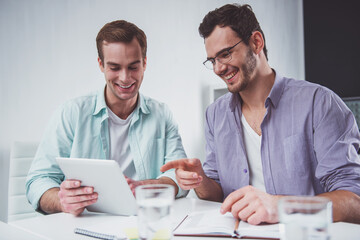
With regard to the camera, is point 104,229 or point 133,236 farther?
point 104,229

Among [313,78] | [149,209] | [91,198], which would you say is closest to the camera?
[149,209]

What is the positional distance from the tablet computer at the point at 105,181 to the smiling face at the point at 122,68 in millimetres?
685

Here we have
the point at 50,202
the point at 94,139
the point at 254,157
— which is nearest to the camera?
the point at 50,202

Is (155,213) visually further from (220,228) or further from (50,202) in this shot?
(50,202)

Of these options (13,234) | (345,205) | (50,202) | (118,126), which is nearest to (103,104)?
(118,126)

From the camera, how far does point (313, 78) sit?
3971 mm

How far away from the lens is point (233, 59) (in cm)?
149

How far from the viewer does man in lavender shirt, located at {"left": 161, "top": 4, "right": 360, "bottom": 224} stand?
3.97ft

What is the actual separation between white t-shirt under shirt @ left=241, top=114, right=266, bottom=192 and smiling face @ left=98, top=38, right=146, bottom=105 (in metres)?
0.67

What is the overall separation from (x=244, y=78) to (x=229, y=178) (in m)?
0.50

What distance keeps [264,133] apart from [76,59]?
1516 mm

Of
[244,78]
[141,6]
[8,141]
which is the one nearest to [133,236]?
[244,78]

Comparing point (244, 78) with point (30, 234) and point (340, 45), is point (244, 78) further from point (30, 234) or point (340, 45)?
point (340, 45)

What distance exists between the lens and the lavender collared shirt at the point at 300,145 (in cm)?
121
